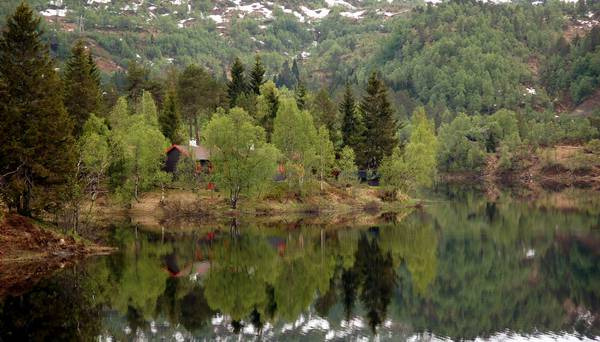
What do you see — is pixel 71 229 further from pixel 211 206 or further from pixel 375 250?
pixel 211 206

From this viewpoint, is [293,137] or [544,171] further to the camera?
[544,171]

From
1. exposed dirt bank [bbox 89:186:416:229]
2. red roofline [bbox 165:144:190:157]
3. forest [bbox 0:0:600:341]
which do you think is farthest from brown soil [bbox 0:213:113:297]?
red roofline [bbox 165:144:190:157]

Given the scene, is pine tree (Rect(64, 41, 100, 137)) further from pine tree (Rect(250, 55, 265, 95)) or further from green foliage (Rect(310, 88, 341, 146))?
green foliage (Rect(310, 88, 341, 146))

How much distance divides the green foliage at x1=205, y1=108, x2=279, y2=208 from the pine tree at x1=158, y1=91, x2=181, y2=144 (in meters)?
14.0

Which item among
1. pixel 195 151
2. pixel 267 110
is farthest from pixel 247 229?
pixel 267 110

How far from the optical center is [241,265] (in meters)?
52.5

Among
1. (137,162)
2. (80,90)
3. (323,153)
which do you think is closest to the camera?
(137,162)

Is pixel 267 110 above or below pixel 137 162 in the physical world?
above

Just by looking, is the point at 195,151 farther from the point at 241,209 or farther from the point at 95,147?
the point at 95,147

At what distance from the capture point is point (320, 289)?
45469 mm

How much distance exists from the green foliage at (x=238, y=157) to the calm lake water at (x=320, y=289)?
A: 12978 mm

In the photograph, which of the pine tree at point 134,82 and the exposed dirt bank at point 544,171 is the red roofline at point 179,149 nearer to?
the pine tree at point 134,82

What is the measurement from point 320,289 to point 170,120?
60.3 metres

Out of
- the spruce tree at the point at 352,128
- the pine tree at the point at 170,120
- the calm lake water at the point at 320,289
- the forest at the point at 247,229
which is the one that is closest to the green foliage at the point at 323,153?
the forest at the point at 247,229
